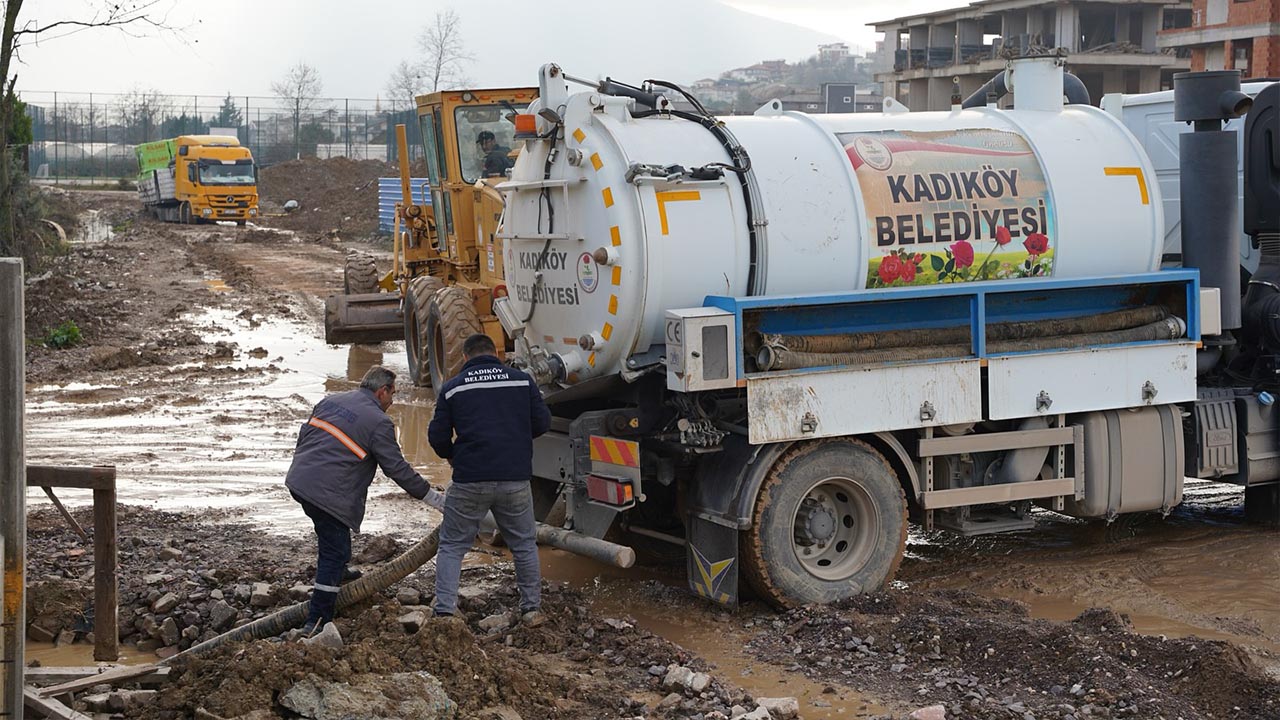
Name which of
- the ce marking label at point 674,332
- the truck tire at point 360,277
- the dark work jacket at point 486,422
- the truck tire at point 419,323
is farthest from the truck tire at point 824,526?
the truck tire at point 360,277

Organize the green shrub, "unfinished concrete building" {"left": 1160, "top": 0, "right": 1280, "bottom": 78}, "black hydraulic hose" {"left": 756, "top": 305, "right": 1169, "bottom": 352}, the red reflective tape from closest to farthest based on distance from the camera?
the red reflective tape < "black hydraulic hose" {"left": 756, "top": 305, "right": 1169, "bottom": 352} < the green shrub < "unfinished concrete building" {"left": 1160, "top": 0, "right": 1280, "bottom": 78}

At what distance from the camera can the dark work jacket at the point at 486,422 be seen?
728 cm

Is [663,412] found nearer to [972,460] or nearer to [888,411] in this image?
[888,411]

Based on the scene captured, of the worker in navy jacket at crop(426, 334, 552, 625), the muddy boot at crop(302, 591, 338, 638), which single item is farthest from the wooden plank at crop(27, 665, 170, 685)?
the worker in navy jacket at crop(426, 334, 552, 625)

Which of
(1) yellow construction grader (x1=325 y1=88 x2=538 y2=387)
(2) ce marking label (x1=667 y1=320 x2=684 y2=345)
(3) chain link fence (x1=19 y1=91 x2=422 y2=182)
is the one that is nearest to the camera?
(2) ce marking label (x1=667 y1=320 x2=684 y2=345)

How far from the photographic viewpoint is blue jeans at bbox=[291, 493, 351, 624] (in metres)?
7.09

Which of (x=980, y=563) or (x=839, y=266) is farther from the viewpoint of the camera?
(x=980, y=563)

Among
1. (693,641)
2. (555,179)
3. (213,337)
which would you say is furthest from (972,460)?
(213,337)

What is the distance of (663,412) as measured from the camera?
813 cm

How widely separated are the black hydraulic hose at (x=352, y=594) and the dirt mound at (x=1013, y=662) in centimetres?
187

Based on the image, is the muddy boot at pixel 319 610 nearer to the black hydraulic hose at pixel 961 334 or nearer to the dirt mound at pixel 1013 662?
the dirt mound at pixel 1013 662

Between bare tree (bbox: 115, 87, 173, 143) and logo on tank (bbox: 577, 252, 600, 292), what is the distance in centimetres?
7546

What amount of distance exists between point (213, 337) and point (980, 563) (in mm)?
13979

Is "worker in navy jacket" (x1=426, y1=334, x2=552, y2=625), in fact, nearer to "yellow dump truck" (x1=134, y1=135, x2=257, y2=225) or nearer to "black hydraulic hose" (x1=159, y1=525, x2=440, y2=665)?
"black hydraulic hose" (x1=159, y1=525, x2=440, y2=665)
